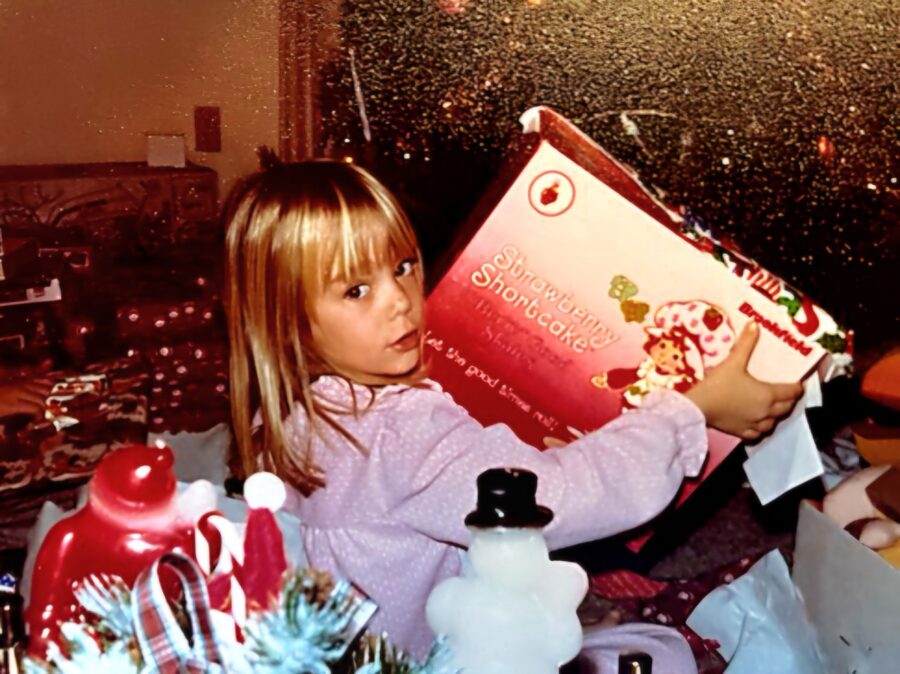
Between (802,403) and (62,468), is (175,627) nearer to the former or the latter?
(62,468)

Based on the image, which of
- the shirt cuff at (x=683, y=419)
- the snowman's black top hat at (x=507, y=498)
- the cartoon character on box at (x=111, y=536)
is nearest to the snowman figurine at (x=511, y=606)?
the snowman's black top hat at (x=507, y=498)

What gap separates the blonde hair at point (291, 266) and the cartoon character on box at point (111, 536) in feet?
0.28

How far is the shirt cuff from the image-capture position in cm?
83

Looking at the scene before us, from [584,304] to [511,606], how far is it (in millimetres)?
245

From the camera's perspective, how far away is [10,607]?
795 mm

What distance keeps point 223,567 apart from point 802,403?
48cm

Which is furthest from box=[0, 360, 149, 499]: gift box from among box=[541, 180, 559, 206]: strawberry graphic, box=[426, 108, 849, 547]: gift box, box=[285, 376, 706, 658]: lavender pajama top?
box=[541, 180, 559, 206]: strawberry graphic

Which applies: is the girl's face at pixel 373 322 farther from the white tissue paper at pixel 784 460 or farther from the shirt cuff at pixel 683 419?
the white tissue paper at pixel 784 460

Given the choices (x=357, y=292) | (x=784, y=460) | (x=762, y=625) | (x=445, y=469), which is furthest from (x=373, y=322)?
(x=762, y=625)

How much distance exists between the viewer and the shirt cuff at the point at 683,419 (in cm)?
83

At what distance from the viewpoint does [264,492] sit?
0.83 m

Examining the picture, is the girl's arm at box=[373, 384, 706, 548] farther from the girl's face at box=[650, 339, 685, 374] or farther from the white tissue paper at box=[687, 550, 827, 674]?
the white tissue paper at box=[687, 550, 827, 674]

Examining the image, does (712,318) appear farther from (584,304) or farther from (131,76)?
(131,76)

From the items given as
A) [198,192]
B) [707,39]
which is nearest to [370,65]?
[198,192]
